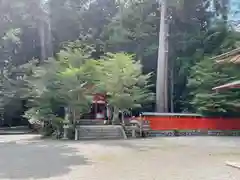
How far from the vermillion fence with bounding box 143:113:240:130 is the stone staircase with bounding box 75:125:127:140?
6.35 feet

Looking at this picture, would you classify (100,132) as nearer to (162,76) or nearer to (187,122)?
(187,122)

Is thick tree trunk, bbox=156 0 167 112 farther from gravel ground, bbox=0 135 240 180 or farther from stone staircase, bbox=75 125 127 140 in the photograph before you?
gravel ground, bbox=0 135 240 180

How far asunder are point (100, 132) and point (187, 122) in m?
5.55

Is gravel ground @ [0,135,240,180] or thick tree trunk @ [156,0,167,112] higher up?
thick tree trunk @ [156,0,167,112]

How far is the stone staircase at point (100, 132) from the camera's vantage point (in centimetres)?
1878

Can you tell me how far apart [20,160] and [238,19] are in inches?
957

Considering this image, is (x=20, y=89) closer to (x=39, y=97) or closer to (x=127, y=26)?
(x=39, y=97)

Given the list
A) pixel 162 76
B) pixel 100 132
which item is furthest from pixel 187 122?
pixel 100 132

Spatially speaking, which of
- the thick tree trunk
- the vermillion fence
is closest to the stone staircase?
the vermillion fence

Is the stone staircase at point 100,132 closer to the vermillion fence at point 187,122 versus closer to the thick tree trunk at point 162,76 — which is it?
the vermillion fence at point 187,122

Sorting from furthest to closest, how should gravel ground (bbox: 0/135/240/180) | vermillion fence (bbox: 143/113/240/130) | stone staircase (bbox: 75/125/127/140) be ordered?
vermillion fence (bbox: 143/113/240/130), stone staircase (bbox: 75/125/127/140), gravel ground (bbox: 0/135/240/180)

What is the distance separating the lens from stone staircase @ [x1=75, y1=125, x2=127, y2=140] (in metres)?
18.8

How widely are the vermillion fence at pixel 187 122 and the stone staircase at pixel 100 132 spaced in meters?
1.94

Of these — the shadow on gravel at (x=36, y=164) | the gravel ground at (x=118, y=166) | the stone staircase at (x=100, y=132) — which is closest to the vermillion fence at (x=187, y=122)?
the stone staircase at (x=100, y=132)
